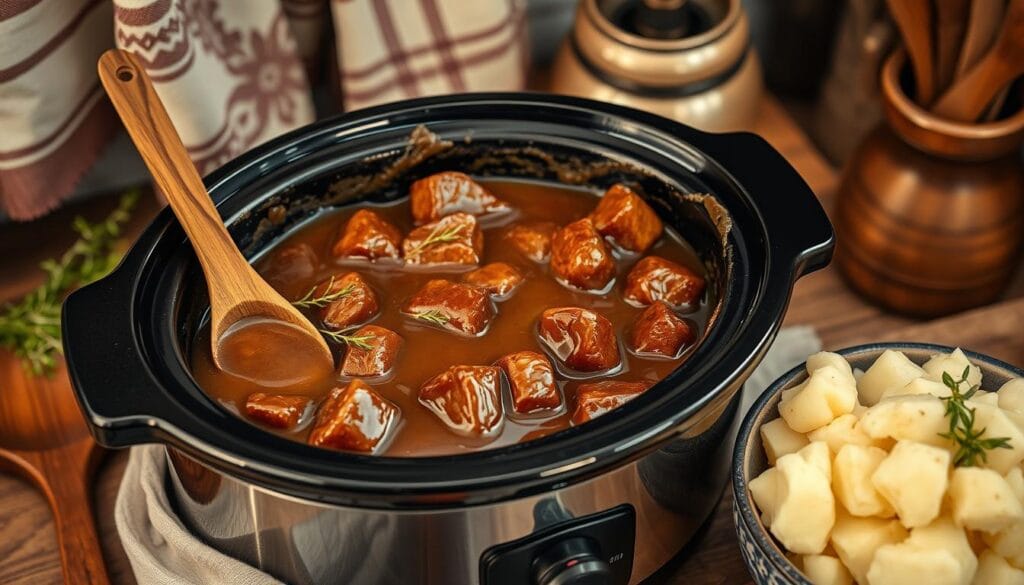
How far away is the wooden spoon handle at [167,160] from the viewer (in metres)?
1.71

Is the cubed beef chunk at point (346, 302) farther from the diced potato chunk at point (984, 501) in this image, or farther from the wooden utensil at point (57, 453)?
the diced potato chunk at point (984, 501)

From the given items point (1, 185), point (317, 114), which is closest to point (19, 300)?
point (1, 185)

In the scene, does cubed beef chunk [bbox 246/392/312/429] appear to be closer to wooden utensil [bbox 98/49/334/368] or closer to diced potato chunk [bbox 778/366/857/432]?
wooden utensil [bbox 98/49/334/368]

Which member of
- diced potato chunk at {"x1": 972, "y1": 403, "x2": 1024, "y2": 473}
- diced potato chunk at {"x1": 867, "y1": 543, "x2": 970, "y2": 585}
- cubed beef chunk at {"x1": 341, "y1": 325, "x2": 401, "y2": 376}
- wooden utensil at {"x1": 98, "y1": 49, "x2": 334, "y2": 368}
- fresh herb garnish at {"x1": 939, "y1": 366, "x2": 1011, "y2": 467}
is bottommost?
diced potato chunk at {"x1": 867, "y1": 543, "x2": 970, "y2": 585}

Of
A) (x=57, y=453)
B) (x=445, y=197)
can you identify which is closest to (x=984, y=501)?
(x=445, y=197)

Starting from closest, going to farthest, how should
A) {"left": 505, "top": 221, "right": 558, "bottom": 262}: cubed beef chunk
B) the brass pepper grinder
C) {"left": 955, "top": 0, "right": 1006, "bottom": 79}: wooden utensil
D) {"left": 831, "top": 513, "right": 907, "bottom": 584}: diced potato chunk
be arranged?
{"left": 831, "top": 513, "right": 907, "bottom": 584}: diced potato chunk < {"left": 505, "top": 221, "right": 558, "bottom": 262}: cubed beef chunk < {"left": 955, "top": 0, "right": 1006, "bottom": 79}: wooden utensil < the brass pepper grinder

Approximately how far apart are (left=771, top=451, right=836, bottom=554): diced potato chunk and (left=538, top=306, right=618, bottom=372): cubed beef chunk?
318mm

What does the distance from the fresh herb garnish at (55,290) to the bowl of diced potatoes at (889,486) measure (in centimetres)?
122

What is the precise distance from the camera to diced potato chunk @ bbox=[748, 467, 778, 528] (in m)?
1.56

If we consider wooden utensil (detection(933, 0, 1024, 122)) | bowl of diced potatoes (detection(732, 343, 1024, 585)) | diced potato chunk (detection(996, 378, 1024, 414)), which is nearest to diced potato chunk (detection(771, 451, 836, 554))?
bowl of diced potatoes (detection(732, 343, 1024, 585))

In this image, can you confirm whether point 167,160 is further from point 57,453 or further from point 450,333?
point 57,453

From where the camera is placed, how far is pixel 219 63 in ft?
7.44

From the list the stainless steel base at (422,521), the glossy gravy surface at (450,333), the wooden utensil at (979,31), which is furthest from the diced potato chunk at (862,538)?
the wooden utensil at (979,31)

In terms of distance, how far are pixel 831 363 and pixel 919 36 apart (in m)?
0.77
